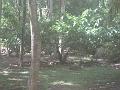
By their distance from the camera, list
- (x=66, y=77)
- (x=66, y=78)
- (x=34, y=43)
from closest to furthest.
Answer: (x=34, y=43) < (x=66, y=78) < (x=66, y=77)

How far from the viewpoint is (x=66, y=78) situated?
38.0 ft

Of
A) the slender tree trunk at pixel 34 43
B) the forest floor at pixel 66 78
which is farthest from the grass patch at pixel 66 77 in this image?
the slender tree trunk at pixel 34 43

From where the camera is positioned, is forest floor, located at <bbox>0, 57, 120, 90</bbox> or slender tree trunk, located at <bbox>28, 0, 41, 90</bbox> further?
forest floor, located at <bbox>0, 57, 120, 90</bbox>

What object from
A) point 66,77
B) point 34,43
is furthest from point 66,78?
point 34,43

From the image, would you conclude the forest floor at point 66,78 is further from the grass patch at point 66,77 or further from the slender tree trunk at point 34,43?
the slender tree trunk at point 34,43

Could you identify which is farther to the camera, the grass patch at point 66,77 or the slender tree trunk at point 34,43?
the grass patch at point 66,77

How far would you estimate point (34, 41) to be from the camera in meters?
7.38

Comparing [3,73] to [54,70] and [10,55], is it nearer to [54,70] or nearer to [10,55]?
[54,70]

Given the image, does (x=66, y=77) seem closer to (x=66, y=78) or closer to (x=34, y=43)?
(x=66, y=78)

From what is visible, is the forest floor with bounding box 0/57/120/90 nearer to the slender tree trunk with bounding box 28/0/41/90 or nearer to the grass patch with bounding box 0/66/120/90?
the grass patch with bounding box 0/66/120/90

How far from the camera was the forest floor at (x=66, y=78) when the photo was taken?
10188 mm

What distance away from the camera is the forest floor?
10188 millimetres

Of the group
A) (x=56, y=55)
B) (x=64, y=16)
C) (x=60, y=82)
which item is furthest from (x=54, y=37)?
(x=60, y=82)

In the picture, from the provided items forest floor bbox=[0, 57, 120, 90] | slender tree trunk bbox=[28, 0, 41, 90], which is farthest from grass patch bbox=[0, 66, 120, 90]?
slender tree trunk bbox=[28, 0, 41, 90]
